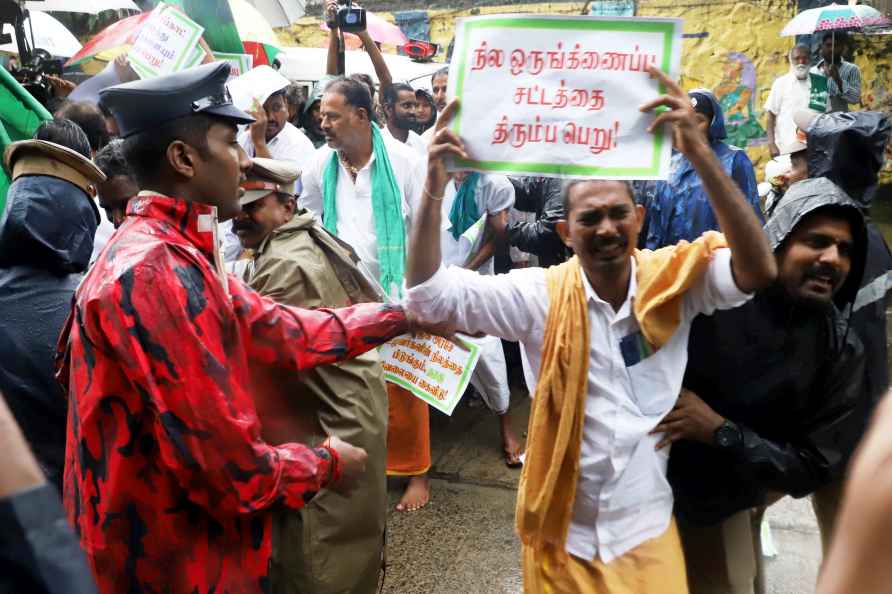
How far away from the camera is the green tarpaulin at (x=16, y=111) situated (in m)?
4.14

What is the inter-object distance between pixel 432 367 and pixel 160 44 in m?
2.69

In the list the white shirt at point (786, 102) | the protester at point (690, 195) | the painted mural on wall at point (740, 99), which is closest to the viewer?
the protester at point (690, 195)

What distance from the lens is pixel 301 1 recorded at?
872 cm

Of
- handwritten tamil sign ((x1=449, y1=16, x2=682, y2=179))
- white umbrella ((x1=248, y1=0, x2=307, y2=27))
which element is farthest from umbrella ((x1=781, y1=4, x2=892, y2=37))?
handwritten tamil sign ((x1=449, y1=16, x2=682, y2=179))

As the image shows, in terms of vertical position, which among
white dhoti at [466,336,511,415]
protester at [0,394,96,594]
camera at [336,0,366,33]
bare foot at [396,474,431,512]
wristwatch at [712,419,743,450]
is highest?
camera at [336,0,366,33]

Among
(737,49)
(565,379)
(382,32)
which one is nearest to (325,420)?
(565,379)

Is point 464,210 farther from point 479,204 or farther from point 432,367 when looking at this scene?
point 432,367

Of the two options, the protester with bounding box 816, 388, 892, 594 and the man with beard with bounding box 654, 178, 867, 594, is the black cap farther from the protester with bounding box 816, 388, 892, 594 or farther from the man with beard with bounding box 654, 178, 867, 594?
the protester with bounding box 816, 388, 892, 594

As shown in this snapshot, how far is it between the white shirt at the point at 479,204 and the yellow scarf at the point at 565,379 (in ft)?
8.84

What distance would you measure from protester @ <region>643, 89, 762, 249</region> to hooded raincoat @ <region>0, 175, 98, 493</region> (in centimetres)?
283

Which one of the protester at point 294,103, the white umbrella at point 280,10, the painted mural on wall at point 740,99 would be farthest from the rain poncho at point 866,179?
the painted mural on wall at point 740,99

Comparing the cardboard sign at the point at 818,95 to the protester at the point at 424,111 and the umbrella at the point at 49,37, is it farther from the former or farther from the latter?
the umbrella at the point at 49,37

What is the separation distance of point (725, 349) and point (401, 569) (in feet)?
7.00

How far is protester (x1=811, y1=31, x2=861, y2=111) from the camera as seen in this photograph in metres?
8.94
